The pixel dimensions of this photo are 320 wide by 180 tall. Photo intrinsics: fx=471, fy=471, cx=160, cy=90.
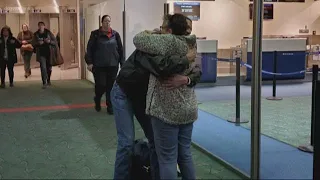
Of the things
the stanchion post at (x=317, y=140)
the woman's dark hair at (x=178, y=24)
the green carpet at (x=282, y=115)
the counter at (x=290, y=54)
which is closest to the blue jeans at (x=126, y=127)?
the woman's dark hair at (x=178, y=24)

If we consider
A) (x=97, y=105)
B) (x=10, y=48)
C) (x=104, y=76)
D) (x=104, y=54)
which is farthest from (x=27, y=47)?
(x=104, y=54)

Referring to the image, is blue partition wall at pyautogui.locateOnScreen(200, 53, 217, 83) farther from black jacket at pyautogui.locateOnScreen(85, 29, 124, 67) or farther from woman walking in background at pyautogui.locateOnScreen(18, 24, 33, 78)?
woman walking in background at pyautogui.locateOnScreen(18, 24, 33, 78)

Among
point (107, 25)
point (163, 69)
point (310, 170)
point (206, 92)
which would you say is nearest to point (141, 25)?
point (107, 25)

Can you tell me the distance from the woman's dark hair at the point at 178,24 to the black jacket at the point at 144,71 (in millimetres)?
190

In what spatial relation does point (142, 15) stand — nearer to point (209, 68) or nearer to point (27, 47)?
point (209, 68)

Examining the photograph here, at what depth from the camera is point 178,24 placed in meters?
3.26

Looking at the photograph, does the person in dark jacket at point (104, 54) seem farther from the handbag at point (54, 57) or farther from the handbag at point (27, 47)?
the handbag at point (27, 47)

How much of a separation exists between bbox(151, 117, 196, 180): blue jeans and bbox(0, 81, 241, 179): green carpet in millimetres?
1166

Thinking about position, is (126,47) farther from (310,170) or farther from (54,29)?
(54,29)

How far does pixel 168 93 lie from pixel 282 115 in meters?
4.94

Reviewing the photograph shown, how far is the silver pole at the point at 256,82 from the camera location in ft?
13.9

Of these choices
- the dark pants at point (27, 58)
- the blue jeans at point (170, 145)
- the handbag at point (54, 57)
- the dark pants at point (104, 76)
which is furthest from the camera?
the dark pants at point (27, 58)

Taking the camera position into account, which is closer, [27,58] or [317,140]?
[317,140]

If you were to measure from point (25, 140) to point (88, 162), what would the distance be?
139 centimetres
